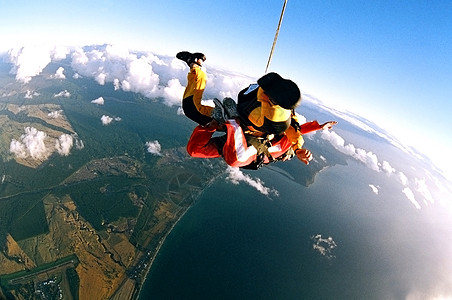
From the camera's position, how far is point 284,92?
1.72m

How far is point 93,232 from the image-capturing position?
54719 mm

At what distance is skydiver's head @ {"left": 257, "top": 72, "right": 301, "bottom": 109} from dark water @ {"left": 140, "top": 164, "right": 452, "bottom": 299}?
44501 millimetres

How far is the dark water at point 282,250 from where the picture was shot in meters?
43.8

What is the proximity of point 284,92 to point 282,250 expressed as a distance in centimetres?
6014

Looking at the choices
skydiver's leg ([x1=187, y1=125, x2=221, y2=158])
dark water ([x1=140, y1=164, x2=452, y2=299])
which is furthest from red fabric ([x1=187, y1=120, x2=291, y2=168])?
dark water ([x1=140, y1=164, x2=452, y2=299])

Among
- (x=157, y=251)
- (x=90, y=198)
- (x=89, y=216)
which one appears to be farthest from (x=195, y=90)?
(x=90, y=198)

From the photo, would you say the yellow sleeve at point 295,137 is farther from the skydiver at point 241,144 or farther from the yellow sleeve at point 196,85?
the yellow sleeve at point 196,85

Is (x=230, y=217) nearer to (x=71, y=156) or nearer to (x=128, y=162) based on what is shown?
(x=128, y=162)

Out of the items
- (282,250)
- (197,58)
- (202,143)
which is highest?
(197,58)

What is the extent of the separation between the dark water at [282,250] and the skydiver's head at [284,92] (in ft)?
146

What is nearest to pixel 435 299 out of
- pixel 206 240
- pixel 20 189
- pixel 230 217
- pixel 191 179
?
pixel 230 217

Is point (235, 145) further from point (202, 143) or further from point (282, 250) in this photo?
point (282, 250)

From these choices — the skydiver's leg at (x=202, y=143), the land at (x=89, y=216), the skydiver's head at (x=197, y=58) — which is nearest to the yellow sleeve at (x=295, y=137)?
the skydiver's leg at (x=202, y=143)

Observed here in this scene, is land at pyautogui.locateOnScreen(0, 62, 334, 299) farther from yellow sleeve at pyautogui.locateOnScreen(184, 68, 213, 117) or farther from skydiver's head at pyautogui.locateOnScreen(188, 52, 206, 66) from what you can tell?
skydiver's head at pyautogui.locateOnScreen(188, 52, 206, 66)
